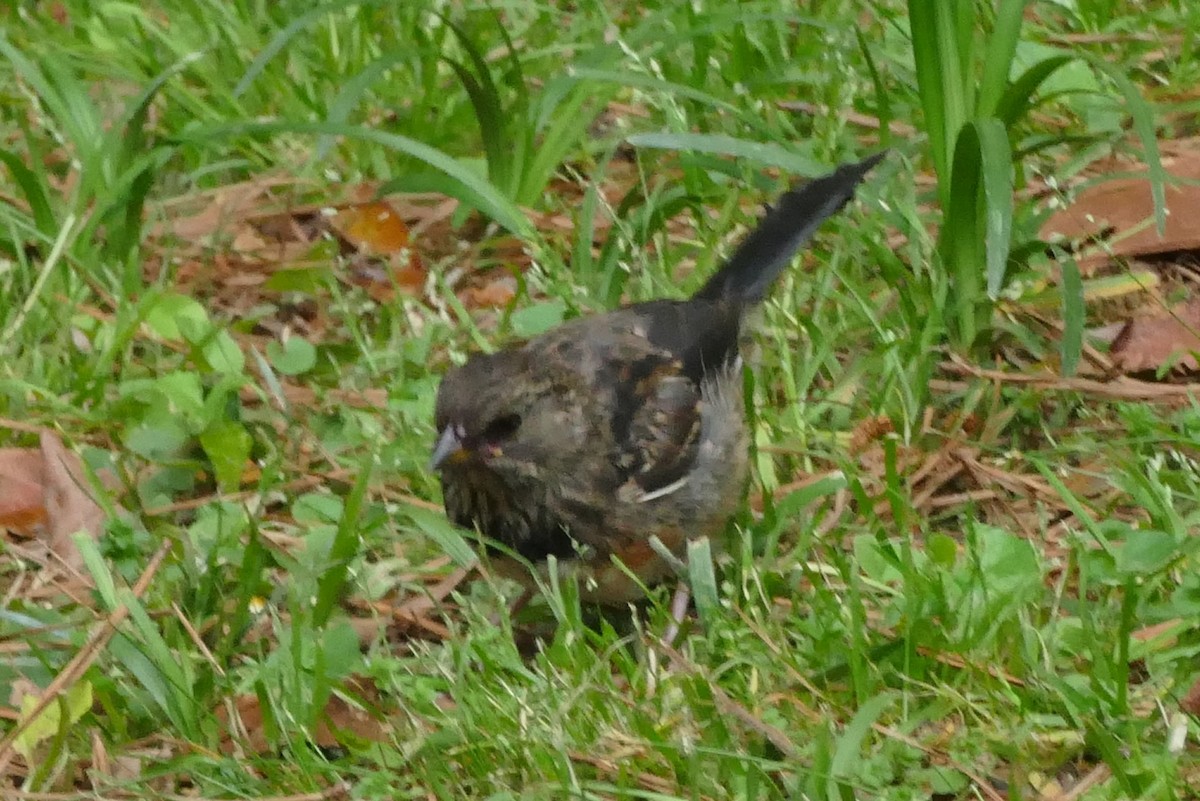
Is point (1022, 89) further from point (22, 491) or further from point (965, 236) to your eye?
point (22, 491)

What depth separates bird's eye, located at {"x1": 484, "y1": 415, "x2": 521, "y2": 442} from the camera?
316cm

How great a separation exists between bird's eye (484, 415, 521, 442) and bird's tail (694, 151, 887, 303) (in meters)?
0.76

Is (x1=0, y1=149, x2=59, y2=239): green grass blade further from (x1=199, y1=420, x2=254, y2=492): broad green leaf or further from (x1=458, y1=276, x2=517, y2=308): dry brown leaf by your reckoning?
(x1=458, y1=276, x2=517, y2=308): dry brown leaf

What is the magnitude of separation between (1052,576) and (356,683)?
1381mm

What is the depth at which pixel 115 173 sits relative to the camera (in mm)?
4520

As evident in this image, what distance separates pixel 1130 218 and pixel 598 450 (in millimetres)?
1698

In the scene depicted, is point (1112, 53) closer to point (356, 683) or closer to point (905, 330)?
point (905, 330)

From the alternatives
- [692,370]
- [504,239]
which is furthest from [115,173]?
[692,370]

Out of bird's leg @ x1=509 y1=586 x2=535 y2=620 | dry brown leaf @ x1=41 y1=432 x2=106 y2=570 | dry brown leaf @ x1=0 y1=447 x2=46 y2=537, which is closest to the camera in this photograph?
bird's leg @ x1=509 y1=586 x2=535 y2=620

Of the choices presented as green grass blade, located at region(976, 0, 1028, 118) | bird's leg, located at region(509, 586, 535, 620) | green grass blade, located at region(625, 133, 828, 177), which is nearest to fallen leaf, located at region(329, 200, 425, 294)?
green grass blade, located at region(625, 133, 828, 177)

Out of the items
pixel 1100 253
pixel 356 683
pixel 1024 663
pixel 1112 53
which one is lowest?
pixel 356 683

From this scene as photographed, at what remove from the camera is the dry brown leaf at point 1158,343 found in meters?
3.71

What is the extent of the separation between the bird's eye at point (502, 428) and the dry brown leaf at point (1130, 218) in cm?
158

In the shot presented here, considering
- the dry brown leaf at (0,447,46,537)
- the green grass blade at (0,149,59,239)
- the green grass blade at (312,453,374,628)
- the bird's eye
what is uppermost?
the green grass blade at (0,149,59,239)
